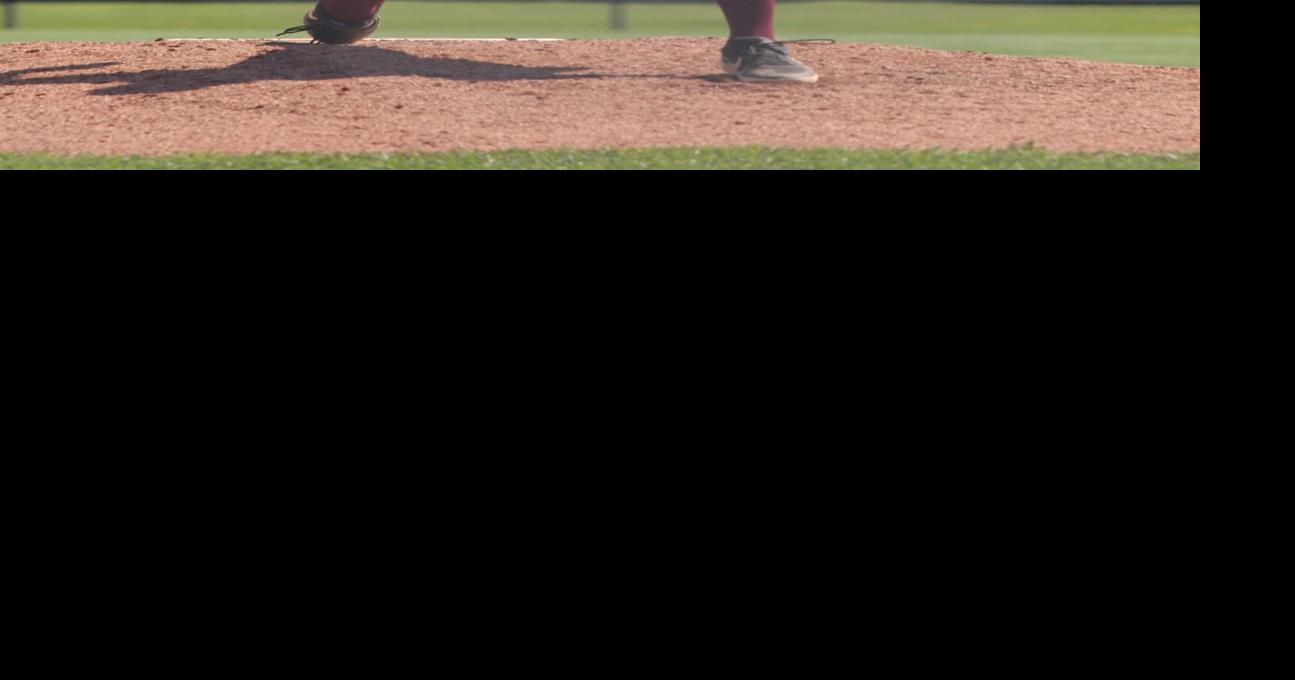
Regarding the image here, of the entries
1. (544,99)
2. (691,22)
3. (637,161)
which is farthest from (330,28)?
(637,161)

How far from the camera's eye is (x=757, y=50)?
30.9 feet

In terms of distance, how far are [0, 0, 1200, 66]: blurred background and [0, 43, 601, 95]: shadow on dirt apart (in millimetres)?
1277

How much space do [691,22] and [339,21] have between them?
3.19 m

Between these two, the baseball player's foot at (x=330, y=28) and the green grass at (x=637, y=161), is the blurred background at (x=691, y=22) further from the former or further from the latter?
the green grass at (x=637, y=161)

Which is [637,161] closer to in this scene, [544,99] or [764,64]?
[544,99]

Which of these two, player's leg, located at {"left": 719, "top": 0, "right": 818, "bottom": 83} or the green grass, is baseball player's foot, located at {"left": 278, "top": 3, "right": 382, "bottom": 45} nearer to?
player's leg, located at {"left": 719, "top": 0, "right": 818, "bottom": 83}

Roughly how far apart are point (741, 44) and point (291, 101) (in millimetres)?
2796

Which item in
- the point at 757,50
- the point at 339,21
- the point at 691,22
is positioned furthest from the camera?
the point at 691,22

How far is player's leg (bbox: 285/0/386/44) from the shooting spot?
33.5 feet

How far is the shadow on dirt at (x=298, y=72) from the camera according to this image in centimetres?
907

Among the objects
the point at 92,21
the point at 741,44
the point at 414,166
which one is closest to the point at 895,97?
the point at 741,44

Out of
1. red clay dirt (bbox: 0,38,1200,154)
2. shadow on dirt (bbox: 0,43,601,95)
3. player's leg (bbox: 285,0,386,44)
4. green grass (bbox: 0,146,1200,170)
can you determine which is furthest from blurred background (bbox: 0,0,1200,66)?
green grass (bbox: 0,146,1200,170)

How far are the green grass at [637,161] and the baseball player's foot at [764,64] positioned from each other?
5.99 feet

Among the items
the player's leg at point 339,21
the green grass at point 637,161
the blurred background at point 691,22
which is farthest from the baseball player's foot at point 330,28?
the green grass at point 637,161
